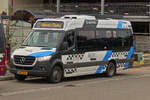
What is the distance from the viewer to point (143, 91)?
43.5 feet

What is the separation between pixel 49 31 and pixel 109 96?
494 cm

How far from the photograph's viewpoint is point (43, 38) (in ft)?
51.2

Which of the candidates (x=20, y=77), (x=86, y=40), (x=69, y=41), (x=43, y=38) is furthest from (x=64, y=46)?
(x=20, y=77)

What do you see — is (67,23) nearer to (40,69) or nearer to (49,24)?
(49,24)

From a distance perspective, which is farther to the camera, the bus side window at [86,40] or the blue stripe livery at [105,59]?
the blue stripe livery at [105,59]

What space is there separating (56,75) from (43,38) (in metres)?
1.69

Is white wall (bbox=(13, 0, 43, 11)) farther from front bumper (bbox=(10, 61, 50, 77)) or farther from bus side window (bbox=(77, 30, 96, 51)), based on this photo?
front bumper (bbox=(10, 61, 50, 77))

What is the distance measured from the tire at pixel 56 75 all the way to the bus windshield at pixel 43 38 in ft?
3.00

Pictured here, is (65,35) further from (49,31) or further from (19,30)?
(19,30)

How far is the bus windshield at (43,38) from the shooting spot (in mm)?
15250

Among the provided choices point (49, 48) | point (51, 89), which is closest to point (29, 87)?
point (51, 89)

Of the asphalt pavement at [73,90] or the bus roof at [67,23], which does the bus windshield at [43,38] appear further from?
the asphalt pavement at [73,90]

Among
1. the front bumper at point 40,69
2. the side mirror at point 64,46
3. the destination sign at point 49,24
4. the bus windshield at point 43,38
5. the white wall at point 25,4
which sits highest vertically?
the white wall at point 25,4

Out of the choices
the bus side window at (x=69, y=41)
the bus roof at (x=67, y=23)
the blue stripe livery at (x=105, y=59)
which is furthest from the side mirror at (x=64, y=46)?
the blue stripe livery at (x=105, y=59)
